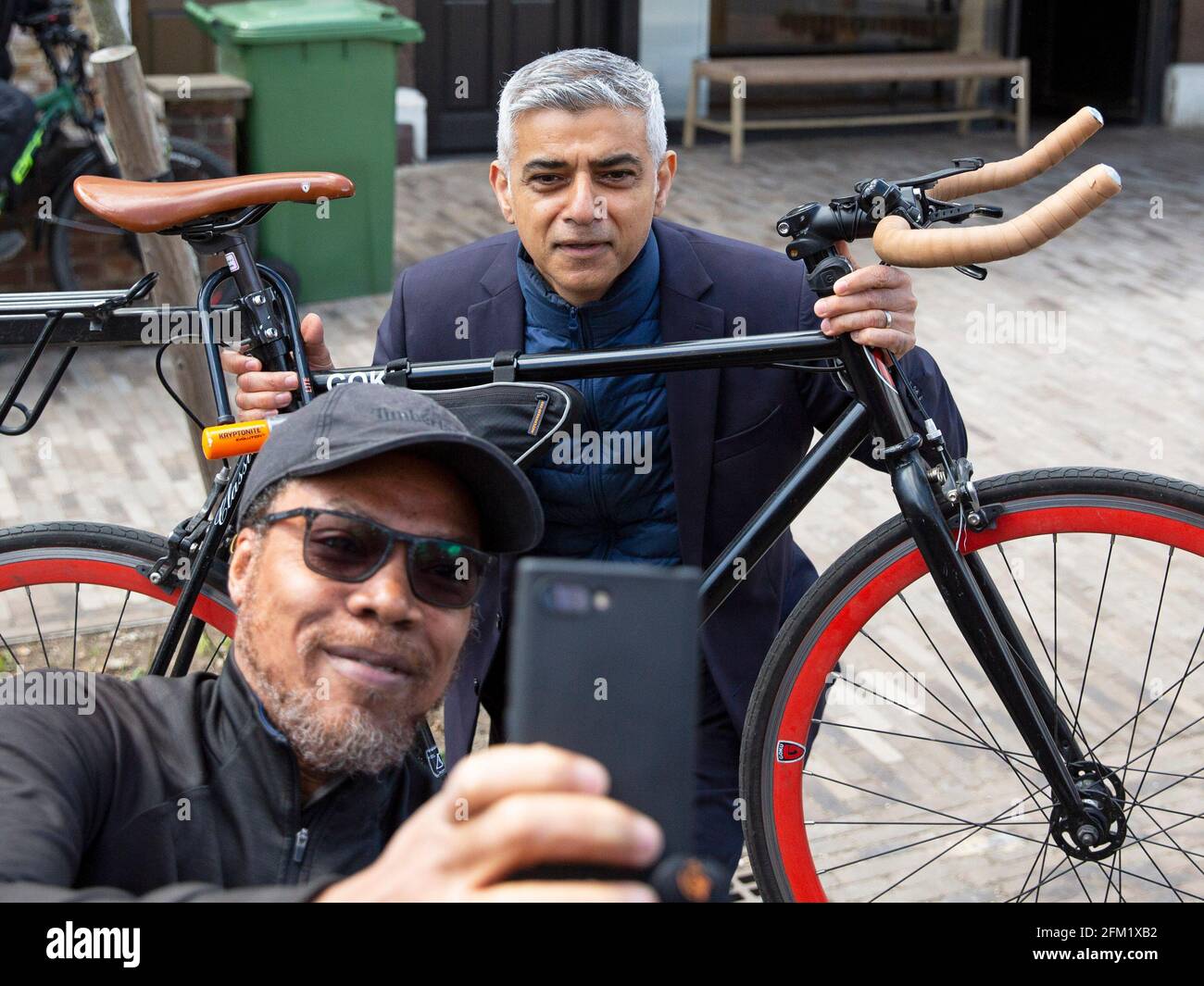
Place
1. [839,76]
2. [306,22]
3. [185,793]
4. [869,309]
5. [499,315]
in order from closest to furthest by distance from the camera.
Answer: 1. [185,793]
2. [869,309]
3. [499,315]
4. [306,22]
5. [839,76]

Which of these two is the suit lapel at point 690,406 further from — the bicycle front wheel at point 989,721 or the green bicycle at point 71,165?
the green bicycle at point 71,165

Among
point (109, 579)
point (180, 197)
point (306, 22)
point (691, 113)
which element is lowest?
point (109, 579)

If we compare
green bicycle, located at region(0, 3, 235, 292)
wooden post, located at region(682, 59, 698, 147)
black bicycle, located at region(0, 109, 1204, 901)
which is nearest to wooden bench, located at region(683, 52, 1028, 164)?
wooden post, located at region(682, 59, 698, 147)

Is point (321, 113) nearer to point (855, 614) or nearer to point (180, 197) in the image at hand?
point (180, 197)

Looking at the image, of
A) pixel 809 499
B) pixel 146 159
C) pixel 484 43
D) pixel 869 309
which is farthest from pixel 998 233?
pixel 484 43

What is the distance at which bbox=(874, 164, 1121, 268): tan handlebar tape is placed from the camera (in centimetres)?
207

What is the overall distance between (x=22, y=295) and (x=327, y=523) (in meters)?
1.53

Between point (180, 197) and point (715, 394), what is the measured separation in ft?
3.21

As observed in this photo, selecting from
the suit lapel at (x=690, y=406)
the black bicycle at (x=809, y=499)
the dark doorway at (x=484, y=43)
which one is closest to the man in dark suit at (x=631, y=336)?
the suit lapel at (x=690, y=406)

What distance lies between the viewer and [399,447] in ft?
5.48

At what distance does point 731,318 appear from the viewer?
2.83 m

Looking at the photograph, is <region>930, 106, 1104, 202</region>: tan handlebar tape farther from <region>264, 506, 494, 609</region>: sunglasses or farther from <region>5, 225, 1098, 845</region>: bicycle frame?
<region>264, 506, 494, 609</region>: sunglasses
